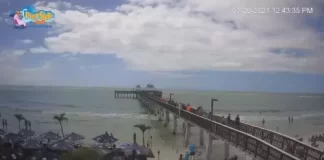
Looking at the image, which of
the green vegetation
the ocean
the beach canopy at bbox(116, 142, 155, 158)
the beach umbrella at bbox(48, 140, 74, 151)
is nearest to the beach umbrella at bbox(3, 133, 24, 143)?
the beach umbrella at bbox(48, 140, 74, 151)

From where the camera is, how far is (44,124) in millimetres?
29859

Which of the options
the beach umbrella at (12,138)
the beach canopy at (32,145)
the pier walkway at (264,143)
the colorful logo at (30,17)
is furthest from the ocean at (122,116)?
the colorful logo at (30,17)

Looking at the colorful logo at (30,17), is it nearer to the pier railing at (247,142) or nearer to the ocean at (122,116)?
the ocean at (122,116)

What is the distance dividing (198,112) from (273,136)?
773cm

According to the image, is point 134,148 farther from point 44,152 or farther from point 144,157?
point 44,152

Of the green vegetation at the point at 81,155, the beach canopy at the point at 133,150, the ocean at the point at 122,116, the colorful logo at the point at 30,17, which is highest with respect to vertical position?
the colorful logo at the point at 30,17

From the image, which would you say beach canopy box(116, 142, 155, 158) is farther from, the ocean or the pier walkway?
the ocean

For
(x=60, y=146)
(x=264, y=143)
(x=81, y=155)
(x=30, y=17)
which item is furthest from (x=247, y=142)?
(x=30, y=17)

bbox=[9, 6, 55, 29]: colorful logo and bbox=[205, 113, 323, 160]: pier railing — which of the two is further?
bbox=[9, 6, 55, 29]: colorful logo

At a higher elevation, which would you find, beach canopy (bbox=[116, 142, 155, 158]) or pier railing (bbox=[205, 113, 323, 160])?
pier railing (bbox=[205, 113, 323, 160])

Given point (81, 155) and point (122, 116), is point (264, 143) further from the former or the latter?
point (122, 116)

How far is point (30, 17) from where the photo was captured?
1479 cm

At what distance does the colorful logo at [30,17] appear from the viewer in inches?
583

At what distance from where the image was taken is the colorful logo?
14.8m
